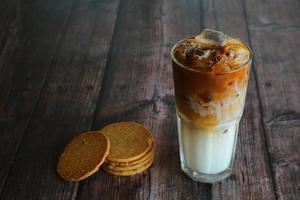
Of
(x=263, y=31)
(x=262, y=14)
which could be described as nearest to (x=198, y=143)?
(x=263, y=31)

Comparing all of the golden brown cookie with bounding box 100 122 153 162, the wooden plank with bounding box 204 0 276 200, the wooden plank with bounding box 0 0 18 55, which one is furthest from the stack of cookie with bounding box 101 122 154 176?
the wooden plank with bounding box 0 0 18 55

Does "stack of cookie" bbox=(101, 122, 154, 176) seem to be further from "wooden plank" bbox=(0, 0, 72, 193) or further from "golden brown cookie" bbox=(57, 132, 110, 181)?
"wooden plank" bbox=(0, 0, 72, 193)

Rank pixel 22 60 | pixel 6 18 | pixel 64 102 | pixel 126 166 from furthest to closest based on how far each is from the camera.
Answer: pixel 6 18 < pixel 22 60 < pixel 64 102 < pixel 126 166

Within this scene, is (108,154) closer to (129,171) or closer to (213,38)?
(129,171)

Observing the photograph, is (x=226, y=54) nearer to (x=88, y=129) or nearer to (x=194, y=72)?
(x=194, y=72)

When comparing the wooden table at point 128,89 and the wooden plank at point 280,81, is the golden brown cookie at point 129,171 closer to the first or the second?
the wooden table at point 128,89

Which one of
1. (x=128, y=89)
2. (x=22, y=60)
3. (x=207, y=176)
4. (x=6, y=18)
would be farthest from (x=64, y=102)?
(x=6, y=18)

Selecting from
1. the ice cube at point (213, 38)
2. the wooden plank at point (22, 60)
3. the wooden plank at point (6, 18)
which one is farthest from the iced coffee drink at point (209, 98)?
the wooden plank at point (6, 18)
